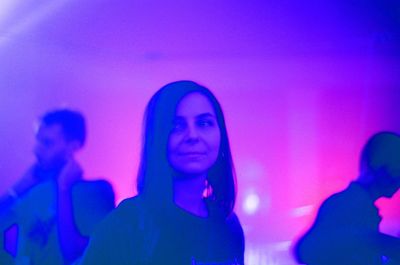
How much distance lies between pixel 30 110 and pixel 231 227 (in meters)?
0.88

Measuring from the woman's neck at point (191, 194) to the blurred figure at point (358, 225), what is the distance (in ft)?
1.37

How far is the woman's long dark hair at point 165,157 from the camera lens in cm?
156

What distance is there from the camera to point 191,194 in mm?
1567

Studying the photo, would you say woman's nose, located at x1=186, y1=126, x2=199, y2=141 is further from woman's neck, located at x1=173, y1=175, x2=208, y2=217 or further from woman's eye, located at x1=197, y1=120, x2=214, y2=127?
woman's neck, located at x1=173, y1=175, x2=208, y2=217

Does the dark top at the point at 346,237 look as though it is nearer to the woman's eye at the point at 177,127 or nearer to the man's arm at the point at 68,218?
the woman's eye at the point at 177,127

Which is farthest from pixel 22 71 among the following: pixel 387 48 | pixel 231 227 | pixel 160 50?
pixel 387 48

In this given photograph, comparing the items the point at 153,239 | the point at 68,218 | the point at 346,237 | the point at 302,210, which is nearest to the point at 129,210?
the point at 153,239

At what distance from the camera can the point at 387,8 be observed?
1869 mm

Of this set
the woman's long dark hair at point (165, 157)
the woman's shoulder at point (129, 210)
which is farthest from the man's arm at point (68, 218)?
the woman's long dark hair at point (165, 157)

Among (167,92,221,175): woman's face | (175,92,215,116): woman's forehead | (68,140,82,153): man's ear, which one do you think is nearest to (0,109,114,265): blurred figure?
(68,140,82,153): man's ear

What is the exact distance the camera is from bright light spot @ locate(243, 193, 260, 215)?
164 cm

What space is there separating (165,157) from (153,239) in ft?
0.94

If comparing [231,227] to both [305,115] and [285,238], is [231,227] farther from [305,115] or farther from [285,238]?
[305,115]

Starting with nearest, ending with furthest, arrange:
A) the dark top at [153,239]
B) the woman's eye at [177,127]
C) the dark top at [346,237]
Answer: the dark top at [153,239], the woman's eye at [177,127], the dark top at [346,237]
